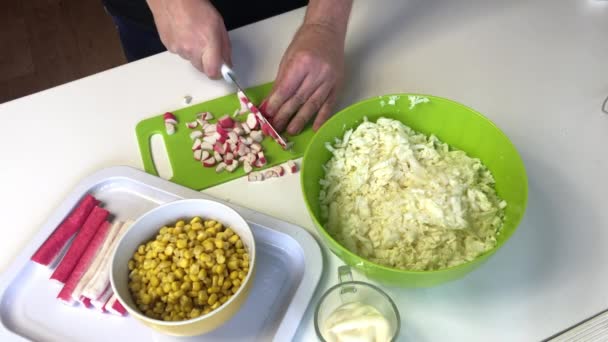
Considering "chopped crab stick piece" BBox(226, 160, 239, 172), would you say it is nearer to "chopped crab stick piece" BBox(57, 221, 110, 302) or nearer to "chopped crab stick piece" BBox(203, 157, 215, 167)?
"chopped crab stick piece" BBox(203, 157, 215, 167)

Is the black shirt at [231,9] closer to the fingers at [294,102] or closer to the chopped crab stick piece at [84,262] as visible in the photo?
the fingers at [294,102]

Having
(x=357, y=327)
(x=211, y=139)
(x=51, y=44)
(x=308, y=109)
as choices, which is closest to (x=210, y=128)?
(x=211, y=139)

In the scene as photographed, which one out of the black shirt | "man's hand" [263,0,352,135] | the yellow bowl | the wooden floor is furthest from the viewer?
the wooden floor

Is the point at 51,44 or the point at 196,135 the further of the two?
the point at 51,44

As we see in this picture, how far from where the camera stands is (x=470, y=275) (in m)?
0.97

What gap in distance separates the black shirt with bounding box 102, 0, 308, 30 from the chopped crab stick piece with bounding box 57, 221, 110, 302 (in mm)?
753

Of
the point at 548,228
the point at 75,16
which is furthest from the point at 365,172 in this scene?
the point at 75,16

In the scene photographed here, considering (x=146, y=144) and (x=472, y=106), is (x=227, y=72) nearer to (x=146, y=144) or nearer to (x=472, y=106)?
(x=146, y=144)

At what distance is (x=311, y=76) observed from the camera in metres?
1.19

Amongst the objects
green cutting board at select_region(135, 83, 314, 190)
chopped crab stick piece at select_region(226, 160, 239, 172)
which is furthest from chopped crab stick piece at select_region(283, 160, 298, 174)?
chopped crab stick piece at select_region(226, 160, 239, 172)

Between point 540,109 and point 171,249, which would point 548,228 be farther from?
point 171,249

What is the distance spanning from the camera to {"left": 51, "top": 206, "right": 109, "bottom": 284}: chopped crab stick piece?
0.99 meters

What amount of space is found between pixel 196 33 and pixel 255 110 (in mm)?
245

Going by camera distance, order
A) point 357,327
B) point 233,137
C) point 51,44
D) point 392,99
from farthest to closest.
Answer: point 51,44, point 233,137, point 392,99, point 357,327
